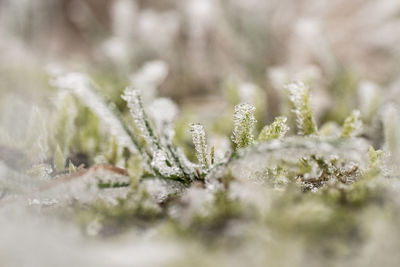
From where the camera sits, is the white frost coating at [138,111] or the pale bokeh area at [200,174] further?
the white frost coating at [138,111]

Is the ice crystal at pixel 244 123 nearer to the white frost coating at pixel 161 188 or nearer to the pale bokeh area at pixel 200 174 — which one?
the pale bokeh area at pixel 200 174

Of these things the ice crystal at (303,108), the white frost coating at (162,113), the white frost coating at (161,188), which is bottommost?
the white frost coating at (161,188)

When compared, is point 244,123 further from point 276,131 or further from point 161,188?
point 161,188

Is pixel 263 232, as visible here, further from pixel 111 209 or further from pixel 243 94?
pixel 243 94

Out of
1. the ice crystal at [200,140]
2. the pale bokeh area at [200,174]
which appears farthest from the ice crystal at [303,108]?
the ice crystal at [200,140]

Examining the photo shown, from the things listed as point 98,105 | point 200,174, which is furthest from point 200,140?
point 98,105

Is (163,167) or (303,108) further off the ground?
(303,108)
